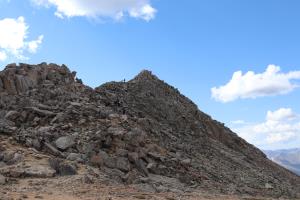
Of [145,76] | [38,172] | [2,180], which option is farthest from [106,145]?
[145,76]

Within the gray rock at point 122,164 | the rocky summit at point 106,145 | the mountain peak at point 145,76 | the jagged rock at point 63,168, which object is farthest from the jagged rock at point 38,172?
the mountain peak at point 145,76

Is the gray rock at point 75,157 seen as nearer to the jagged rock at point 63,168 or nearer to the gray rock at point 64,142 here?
the gray rock at point 64,142

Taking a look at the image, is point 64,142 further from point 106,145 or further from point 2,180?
point 2,180

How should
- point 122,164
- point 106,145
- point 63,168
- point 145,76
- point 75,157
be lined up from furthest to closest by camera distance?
1. point 145,76
2. point 106,145
3. point 122,164
4. point 75,157
5. point 63,168

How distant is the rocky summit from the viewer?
823 inches

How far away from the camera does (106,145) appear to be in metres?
24.5

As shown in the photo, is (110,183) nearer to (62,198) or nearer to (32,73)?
(62,198)

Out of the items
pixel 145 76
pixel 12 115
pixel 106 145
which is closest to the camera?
pixel 106 145

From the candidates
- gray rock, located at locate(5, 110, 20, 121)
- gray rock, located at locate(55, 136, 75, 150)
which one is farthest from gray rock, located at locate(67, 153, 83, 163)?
gray rock, located at locate(5, 110, 20, 121)

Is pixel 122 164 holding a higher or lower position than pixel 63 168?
higher

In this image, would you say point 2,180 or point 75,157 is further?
point 75,157

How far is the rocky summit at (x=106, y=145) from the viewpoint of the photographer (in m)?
20.9

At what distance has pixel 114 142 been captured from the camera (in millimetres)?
24766

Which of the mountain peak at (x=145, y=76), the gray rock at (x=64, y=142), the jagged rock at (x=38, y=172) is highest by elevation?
the mountain peak at (x=145, y=76)
